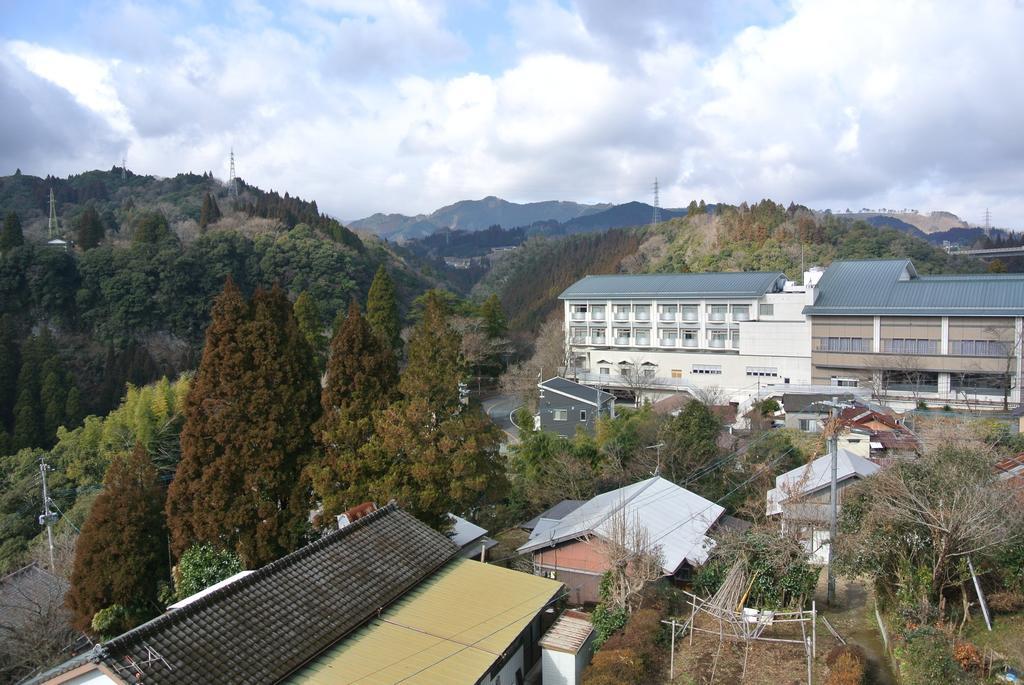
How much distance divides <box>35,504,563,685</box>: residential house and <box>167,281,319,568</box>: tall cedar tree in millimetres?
3677

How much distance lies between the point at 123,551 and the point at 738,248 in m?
45.1

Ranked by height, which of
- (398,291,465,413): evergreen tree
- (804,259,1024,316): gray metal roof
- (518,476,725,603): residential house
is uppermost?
(804,259,1024,316): gray metal roof

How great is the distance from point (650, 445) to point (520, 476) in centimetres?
409

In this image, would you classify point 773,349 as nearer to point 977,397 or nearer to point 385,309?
point 977,397

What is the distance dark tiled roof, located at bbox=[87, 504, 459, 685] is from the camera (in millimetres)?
7145

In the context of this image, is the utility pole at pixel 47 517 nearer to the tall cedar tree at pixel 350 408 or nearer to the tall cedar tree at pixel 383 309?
the tall cedar tree at pixel 350 408

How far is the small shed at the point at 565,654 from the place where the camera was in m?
9.20

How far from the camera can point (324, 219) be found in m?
59.0

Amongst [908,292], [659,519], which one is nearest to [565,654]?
[659,519]

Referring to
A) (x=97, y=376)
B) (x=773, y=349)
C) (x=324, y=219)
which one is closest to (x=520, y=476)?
(x=773, y=349)

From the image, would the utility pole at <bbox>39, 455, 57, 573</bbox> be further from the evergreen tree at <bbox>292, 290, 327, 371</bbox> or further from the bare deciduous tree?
the bare deciduous tree

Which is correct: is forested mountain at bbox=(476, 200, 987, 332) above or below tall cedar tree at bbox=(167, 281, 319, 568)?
above

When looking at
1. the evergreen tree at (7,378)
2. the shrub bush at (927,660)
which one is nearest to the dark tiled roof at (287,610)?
the shrub bush at (927,660)

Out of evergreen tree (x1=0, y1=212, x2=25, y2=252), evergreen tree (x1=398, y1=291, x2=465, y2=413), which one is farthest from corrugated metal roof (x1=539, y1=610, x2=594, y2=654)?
evergreen tree (x1=0, y1=212, x2=25, y2=252)
